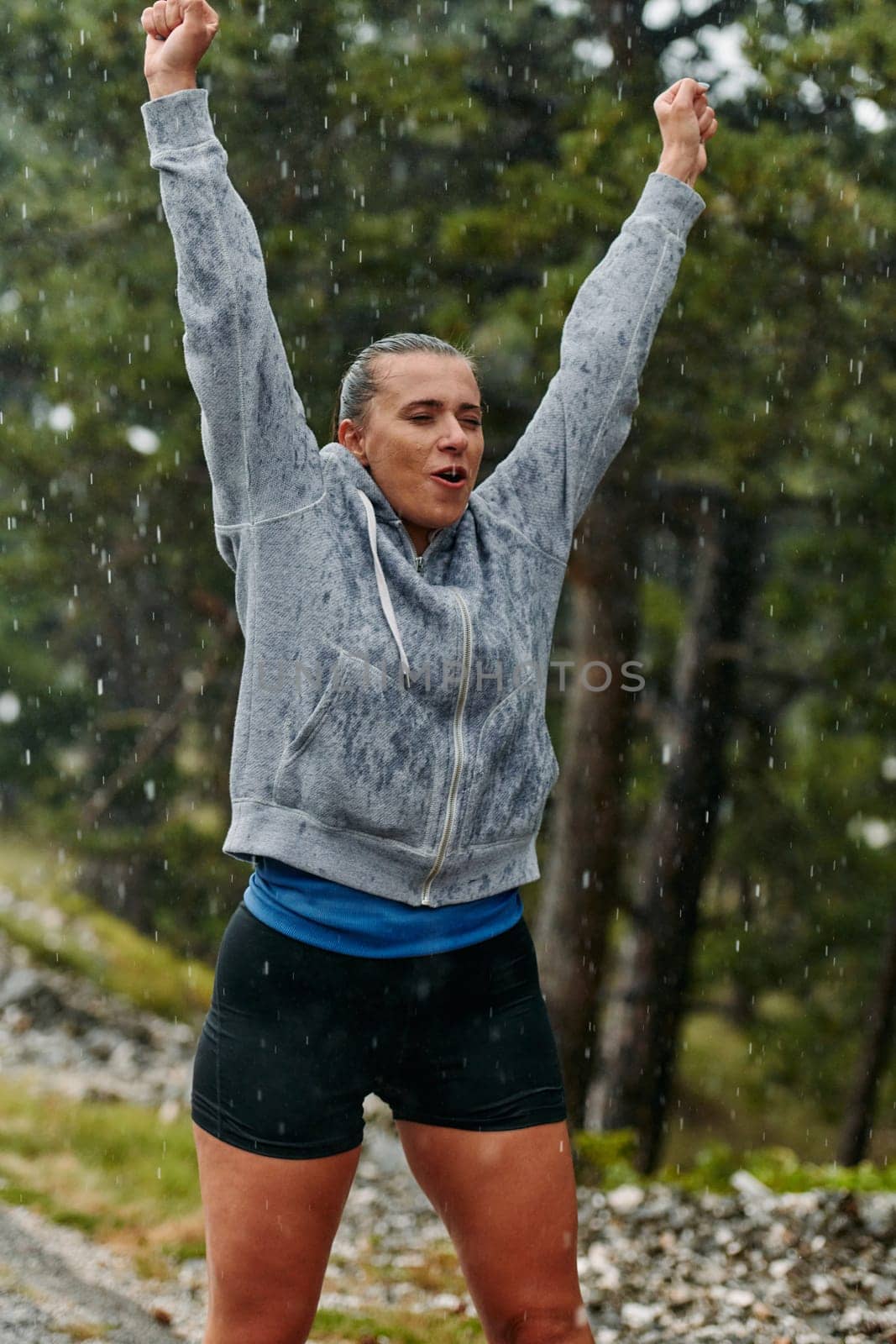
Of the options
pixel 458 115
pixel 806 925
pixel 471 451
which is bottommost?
pixel 806 925

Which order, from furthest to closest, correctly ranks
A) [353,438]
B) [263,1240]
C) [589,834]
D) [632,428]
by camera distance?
[589,834] → [632,428] → [353,438] → [263,1240]

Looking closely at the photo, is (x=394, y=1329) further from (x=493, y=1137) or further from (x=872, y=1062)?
(x=872, y=1062)

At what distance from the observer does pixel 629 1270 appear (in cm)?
444

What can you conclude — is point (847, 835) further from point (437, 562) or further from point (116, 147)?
point (437, 562)

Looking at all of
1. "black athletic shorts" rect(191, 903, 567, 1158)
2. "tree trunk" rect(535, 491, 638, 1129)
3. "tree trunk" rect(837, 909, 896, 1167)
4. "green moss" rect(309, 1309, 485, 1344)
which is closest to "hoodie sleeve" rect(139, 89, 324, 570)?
"black athletic shorts" rect(191, 903, 567, 1158)

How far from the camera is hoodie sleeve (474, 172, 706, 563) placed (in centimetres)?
226

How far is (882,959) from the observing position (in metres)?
9.30

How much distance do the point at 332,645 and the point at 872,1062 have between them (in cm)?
843

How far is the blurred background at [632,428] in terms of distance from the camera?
17.8 ft

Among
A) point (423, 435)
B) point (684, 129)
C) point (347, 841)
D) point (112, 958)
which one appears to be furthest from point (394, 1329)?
point (112, 958)

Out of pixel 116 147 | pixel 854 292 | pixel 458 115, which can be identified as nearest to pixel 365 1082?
pixel 458 115

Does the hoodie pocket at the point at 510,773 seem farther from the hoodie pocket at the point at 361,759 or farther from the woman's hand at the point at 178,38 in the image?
the woman's hand at the point at 178,38

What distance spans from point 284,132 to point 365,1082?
505 cm

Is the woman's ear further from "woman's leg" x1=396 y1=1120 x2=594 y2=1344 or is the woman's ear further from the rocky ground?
the rocky ground
